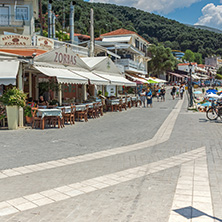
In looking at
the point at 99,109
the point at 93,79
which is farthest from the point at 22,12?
the point at 93,79

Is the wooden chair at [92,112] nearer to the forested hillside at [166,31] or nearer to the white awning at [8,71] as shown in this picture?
the white awning at [8,71]

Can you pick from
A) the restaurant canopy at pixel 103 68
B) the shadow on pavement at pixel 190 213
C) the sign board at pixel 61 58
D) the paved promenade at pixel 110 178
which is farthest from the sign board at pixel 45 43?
the shadow on pavement at pixel 190 213

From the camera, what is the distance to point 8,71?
11281 mm

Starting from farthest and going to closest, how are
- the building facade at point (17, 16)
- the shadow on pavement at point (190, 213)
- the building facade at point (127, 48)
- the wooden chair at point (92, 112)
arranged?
the building facade at point (127, 48) < the building facade at point (17, 16) < the wooden chair at point (92, 112) < the shadow on pavement at point (190, 213)

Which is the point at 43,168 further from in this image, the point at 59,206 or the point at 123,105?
the point at 123,105

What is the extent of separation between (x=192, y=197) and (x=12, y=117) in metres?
8.71

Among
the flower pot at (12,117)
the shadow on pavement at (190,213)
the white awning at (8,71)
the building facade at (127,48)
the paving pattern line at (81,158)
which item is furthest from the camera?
the building facade at (127,48)

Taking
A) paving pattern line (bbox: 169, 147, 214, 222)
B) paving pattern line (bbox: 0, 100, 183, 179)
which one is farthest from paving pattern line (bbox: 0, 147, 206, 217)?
paving pattern line (bbox: 0, 100, 183, 179)

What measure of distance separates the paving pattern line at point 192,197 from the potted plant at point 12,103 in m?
7.45

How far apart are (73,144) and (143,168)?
322 cm

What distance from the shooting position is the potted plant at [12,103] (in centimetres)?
1150

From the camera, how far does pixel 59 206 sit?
14.0ft

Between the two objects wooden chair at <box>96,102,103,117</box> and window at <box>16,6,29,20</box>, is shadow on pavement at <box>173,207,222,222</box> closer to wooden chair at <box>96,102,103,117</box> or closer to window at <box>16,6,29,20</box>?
wooden chair at <box>96,102,103,117</box>

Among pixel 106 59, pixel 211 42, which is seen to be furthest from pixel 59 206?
Result: pixel 211 42
